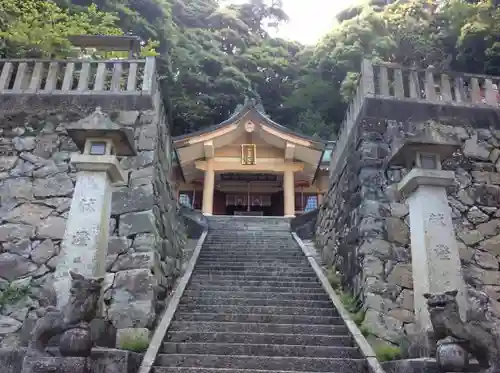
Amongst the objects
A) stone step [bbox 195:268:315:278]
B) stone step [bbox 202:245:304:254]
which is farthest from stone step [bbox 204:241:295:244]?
stone step [bbox 195:268:315:278]

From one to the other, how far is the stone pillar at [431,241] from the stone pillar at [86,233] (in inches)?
152

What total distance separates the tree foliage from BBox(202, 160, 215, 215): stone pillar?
401 cm

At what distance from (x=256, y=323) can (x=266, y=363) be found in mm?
1032

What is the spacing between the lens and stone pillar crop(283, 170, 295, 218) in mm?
17250

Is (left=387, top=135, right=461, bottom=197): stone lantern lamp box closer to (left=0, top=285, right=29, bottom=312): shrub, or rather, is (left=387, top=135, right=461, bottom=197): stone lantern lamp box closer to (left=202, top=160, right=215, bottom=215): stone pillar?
(left=0, top=285, right=29, bottom=312): shrub

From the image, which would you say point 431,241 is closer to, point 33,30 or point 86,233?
point 86,233

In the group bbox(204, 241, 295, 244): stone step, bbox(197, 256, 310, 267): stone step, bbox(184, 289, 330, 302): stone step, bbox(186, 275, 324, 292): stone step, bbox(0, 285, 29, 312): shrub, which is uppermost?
bbox(204, 241, 295, 244): stone step

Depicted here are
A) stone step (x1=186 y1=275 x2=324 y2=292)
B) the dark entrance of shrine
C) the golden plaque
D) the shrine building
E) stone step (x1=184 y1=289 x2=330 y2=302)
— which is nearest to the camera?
stone step (x1=184 y1=289 x2=330 y2=302)

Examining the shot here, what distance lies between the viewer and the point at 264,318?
6898 millimetres

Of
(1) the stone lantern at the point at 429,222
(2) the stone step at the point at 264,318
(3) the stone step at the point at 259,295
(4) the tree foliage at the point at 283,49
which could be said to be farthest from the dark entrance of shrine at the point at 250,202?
(1) the stone lantern at the point at 429,222

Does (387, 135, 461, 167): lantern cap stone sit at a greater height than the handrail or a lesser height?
lesser

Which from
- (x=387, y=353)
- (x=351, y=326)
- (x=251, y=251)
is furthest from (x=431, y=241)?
(x=251, y=251)

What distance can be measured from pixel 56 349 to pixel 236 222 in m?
9.99

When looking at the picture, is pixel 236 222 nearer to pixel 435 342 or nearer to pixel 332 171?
pixel 332 171
